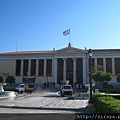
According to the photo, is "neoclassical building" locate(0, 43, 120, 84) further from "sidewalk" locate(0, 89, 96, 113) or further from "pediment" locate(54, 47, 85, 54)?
"sidewalk" locate(0, 89, 96, 113)

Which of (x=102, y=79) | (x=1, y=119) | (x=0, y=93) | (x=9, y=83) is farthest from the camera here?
(x=9, y=83)

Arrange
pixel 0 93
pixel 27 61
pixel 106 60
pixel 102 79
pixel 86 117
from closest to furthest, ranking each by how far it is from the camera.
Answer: pixel 86 117 < pixel 0 93 < pixel 102 79 < pixel 106 60 < pixel 27 61

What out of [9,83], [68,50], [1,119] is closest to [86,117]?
[1,119]

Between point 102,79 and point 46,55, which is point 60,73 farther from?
point 102,79

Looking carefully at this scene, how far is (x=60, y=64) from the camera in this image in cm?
5888

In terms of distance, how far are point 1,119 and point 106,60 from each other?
48331 millimetres

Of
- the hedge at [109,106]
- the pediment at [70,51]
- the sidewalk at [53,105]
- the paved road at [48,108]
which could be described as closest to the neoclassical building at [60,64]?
the pediment at [70,51]

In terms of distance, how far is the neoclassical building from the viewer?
55969 mm

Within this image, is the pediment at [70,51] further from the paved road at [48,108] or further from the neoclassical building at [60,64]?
the paved road at [48,108]

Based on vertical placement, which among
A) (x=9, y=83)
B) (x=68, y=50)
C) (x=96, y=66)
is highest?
(x=68, y=50)

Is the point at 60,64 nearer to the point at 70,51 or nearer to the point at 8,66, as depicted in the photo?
the point at 70,51

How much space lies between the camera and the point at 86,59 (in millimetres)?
56406

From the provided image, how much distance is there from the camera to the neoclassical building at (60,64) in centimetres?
5597

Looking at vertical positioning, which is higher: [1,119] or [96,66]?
[96,66]
